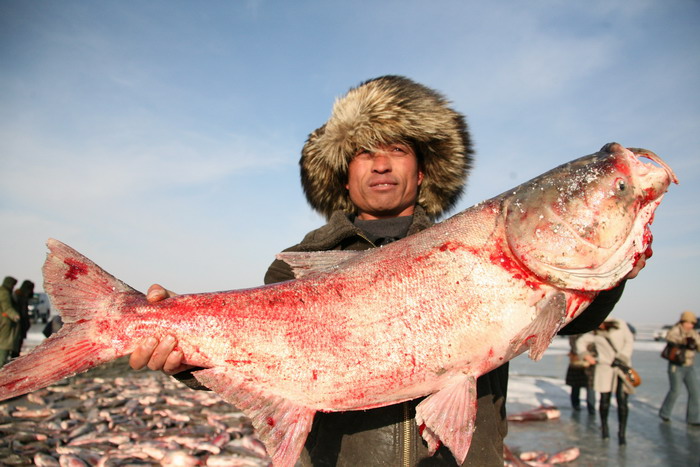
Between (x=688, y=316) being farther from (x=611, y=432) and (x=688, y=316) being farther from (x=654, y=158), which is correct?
(x=654, y=158)

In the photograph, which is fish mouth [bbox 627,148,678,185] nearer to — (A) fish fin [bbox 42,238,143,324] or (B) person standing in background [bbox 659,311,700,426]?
(A) fish fin [bbox 42,238,143,324]

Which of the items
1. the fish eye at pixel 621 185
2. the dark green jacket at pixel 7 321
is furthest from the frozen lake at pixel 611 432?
the dark green jacket at pixel 7 321

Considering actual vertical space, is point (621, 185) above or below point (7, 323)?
above

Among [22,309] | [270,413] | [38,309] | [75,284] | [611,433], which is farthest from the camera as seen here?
[38,309]

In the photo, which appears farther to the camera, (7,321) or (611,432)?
(7,321)

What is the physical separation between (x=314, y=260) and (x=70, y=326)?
1169mm

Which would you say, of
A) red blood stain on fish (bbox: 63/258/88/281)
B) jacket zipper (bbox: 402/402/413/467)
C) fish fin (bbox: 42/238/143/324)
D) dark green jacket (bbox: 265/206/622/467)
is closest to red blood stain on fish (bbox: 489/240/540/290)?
dark green jacket (bbox: 265/206/622/467)

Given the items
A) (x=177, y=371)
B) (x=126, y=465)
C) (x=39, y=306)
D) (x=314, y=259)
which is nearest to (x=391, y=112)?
(x=314, y=259)

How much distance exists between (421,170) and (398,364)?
2054mm

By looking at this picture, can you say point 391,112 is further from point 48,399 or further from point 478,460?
point 48,399

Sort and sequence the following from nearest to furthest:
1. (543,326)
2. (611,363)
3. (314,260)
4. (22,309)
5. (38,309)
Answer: (543,326) < (314,260) < (611,363) < (22,309) < (38,309)

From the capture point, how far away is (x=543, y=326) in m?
1.98

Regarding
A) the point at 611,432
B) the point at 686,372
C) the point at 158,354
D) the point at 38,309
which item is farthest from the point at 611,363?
the point at 38,309

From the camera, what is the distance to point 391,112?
3.45 metres
